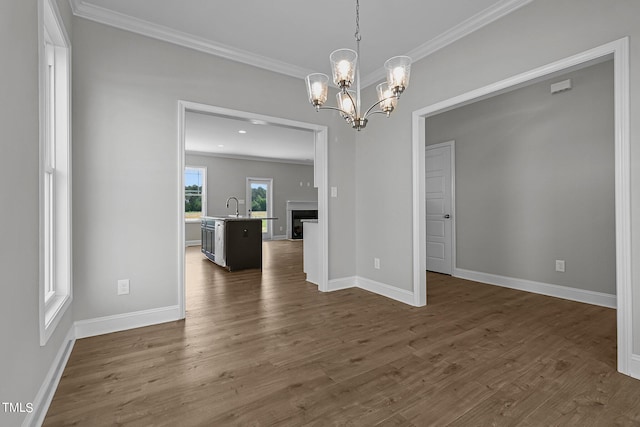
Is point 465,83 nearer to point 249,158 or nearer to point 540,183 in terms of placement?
point 540,183

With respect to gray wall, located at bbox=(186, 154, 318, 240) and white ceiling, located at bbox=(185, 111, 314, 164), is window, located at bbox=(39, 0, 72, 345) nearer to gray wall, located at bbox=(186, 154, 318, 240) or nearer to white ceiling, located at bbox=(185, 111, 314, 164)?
white ceiling, located at bbox=(185, 111, 314, 164)

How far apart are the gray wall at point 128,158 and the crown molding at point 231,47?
63mm

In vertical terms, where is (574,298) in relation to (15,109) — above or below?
below

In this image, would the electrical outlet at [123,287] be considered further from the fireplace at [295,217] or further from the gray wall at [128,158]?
the fireplace at [295,217]

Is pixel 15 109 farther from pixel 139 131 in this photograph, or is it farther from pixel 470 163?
pixel 470 163

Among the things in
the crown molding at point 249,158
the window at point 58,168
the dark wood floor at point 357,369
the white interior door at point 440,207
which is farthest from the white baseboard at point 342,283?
the crown molding at point 249,158

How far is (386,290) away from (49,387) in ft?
9.84

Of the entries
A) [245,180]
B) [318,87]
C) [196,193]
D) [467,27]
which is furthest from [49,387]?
[245,180]

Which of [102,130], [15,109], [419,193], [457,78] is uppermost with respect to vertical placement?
[457,78]

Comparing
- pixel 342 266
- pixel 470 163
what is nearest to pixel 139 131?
pixel 342 266

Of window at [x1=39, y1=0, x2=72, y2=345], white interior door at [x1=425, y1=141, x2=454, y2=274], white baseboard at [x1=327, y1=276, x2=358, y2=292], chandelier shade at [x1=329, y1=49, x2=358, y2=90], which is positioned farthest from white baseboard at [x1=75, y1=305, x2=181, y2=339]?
white interior door at [x1=425, y1=141, x2=454, y2=274]

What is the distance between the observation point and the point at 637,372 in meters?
1.84

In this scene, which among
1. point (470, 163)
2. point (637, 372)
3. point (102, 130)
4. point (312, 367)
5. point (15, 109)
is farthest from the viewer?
point (470, 163)

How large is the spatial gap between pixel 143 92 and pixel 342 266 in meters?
2.85
